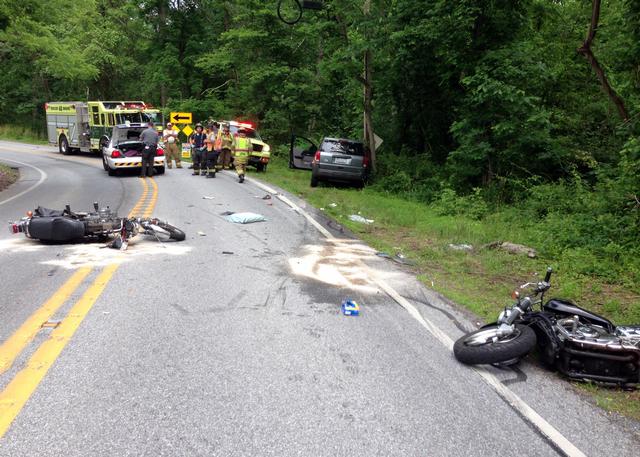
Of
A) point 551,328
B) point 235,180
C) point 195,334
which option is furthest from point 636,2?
point 235,180

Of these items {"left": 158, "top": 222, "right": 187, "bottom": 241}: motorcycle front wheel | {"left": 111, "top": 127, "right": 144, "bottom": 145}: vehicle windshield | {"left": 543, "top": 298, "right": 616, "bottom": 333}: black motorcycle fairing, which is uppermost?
{"left": 111, "top": 127, "right": 144, "bottom": 145}: vehicle windshield

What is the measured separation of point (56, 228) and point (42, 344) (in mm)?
4356

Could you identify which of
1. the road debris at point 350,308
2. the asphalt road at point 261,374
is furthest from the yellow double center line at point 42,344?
the road debris at point 350,308

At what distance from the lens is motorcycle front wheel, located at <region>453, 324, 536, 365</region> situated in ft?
14.3

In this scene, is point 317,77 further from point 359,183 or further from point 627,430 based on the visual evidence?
point 627,430

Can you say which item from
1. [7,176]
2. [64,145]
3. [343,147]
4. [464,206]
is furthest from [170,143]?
[464,206]

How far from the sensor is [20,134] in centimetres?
4731

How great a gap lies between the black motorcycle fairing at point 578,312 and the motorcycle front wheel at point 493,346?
453mm

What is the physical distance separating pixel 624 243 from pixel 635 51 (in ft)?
12.0

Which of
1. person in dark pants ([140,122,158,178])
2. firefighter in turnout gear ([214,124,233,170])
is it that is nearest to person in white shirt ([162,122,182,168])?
firefighter in turnout gear ([214,124,233,170])

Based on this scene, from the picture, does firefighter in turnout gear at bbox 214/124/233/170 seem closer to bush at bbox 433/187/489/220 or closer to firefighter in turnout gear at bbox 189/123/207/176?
firefighter in turnout gear at bbox 189/123/207/176

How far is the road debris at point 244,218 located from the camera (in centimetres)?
1128

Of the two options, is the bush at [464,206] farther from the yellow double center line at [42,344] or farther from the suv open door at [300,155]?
the yellow double center line at [42,344]

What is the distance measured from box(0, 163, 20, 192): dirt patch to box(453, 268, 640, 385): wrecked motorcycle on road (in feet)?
56.4
